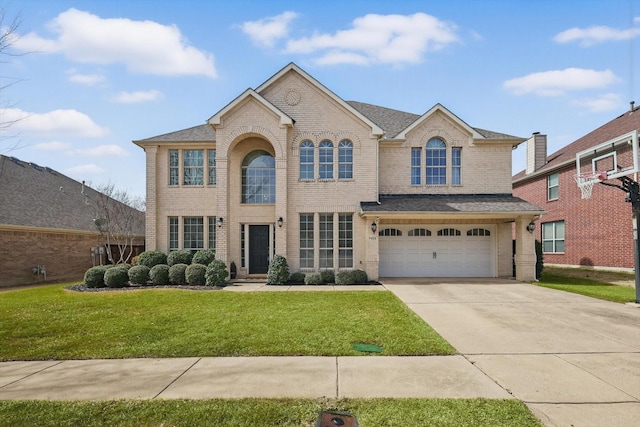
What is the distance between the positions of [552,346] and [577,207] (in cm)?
1844

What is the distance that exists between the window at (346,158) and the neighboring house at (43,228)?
1563cm

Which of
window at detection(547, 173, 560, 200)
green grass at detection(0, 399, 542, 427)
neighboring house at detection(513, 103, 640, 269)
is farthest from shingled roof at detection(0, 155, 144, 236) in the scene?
window at detection(547, 173, 560, 200)

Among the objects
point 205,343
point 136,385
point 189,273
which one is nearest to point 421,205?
point 189,273

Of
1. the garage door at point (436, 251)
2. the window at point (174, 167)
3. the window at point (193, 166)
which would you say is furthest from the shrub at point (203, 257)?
the garage door at point (436, 251)

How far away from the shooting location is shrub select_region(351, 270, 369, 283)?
1522cm

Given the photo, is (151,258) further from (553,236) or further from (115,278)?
(553,236)

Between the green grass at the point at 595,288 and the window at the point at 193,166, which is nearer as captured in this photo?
the green grass at the point at 595,288

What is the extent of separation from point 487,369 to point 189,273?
486 inches

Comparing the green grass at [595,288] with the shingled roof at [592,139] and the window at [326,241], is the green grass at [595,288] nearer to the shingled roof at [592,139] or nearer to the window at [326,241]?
the shingled roof at [592,139]

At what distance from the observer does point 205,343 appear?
6.63m

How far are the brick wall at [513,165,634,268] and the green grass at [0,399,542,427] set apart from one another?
19.0 metres

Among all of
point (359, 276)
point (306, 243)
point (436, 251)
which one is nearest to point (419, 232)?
point (436, 251)

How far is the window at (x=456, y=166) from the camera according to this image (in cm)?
1759

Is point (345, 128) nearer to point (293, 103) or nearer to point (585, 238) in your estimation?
point (293, 103)
